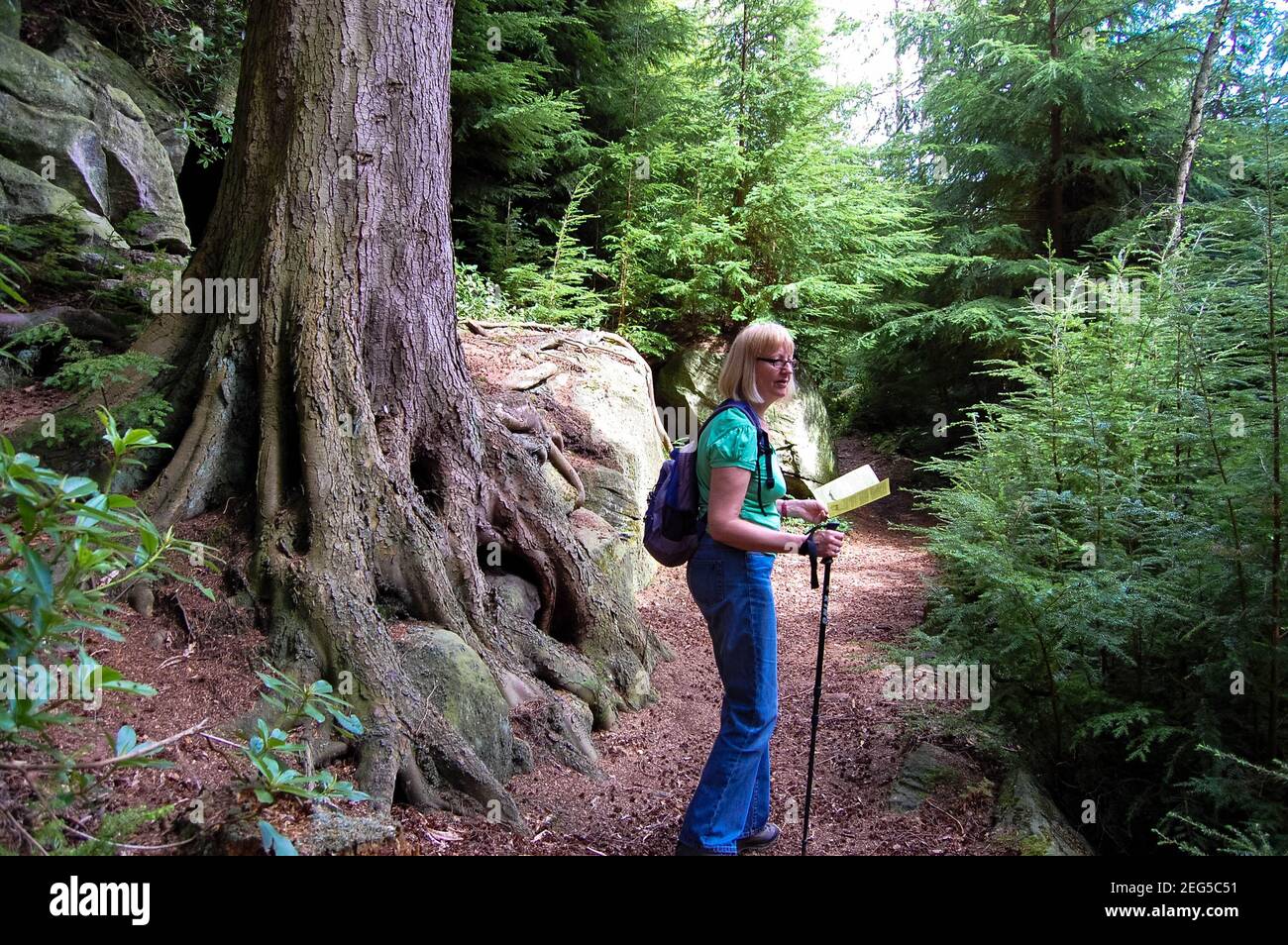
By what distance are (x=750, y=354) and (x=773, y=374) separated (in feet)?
0.42

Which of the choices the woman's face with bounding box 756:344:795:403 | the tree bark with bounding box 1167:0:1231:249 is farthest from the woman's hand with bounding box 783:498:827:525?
the tree bark with bounding box 1167:0:1231:249

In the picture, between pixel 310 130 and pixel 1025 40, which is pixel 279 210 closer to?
pixel 310 130

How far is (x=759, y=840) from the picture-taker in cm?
360

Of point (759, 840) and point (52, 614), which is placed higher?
point (52, 614)

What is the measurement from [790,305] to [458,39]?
5836 mm

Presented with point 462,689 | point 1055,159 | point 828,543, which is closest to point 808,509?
point 828,543

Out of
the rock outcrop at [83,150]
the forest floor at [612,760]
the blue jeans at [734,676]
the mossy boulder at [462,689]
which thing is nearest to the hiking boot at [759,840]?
the forest floor at [612,760]

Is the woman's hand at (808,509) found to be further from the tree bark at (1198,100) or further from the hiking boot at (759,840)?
the tree bark at (1198,100)

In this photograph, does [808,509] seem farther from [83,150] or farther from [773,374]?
[83,150]

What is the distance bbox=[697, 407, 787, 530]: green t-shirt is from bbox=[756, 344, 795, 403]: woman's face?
0.68 ft

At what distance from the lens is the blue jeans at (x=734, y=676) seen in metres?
3.10

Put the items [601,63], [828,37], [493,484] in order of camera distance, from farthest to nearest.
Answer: [828,37] → [601,63] → [493,484]

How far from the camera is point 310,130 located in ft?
13.5
